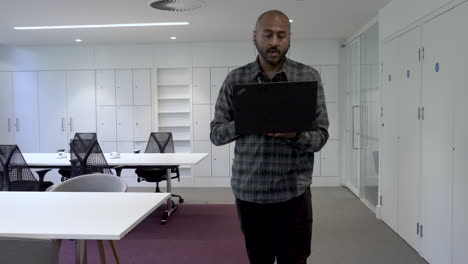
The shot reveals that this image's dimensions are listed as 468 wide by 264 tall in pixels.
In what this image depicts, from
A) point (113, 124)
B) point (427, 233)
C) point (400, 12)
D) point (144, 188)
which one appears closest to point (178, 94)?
point (113, 124)

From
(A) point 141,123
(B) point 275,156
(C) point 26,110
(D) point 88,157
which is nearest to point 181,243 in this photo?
(D) point 88,157

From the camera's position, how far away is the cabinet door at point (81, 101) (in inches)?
293

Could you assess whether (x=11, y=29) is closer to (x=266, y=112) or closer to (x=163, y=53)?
(x=163, y=53)

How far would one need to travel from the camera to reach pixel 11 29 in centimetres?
600

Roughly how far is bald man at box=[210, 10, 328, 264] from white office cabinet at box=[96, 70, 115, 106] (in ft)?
20.5

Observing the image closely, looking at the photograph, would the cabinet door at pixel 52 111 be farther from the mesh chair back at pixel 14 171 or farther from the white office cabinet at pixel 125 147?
the mesh chair back at pixel 14 171

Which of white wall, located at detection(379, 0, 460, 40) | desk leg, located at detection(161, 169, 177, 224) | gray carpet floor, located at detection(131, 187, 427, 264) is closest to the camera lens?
white wall, located at detection(379, 0, 460, 40)

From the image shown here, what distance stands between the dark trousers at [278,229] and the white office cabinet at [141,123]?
6003 mm

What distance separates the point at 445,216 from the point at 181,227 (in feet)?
9.24

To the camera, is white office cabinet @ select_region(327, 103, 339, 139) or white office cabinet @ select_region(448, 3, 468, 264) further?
white office cabinet @ select_region(327, 103, 339, 139)

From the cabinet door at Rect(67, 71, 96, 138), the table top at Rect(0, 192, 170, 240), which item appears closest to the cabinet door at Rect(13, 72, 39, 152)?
the cabinet door at Rect(67, 71, 96, 138)

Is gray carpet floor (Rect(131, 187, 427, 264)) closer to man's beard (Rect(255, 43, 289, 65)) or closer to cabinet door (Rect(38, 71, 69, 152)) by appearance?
man's beard (Rect(255, 43, 289, 65))

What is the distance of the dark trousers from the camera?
154 cm

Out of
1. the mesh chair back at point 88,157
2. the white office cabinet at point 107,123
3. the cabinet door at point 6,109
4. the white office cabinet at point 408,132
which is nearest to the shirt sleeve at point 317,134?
the white office cabinet at point 408,132
